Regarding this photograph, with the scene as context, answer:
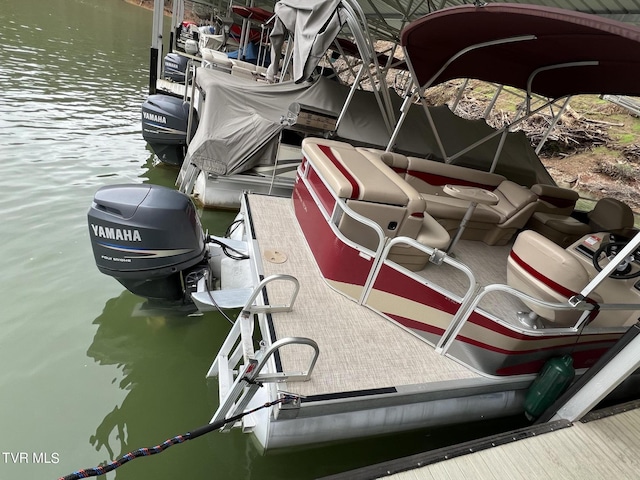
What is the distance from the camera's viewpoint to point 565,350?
2.76 meters

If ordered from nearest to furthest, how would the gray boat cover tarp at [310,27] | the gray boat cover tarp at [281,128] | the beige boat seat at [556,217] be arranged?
the gray boat cover tarp at [310,27], the beige boat seat at [556,217], the gray boat cover tarp at [281,128]

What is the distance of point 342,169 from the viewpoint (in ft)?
9.63

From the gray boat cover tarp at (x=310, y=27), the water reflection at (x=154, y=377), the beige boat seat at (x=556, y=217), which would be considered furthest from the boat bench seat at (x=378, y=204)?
the beige boat seat at (x=556, y=217)

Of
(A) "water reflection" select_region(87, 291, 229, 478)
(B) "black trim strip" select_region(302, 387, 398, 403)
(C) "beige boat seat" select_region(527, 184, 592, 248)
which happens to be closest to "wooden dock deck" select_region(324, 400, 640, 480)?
(B) "black trim strip" select_region(302, 387, 398, 403)

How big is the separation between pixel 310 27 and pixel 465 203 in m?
2.81

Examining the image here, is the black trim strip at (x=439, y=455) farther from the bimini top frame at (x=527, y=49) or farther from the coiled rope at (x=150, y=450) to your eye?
the bimini top frame at (x=527, y=49)

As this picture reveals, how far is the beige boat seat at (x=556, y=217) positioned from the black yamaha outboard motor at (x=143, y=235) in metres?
3.94

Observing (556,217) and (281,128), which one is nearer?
Result: (556,217)

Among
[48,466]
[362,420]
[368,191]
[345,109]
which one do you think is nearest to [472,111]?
[345,109]

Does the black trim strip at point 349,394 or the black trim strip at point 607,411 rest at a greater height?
the black trim strip at point 349,394

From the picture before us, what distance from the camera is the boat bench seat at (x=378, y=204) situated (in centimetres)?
263

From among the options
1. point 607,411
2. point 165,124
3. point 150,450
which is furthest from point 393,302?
point 165,124

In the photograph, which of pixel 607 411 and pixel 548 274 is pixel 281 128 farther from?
pixel 607 411

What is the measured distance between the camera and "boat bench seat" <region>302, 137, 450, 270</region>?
8.64ft
